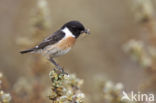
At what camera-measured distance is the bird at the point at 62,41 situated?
17.4 feet

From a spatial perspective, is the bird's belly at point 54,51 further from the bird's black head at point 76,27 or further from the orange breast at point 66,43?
the bird's black head at point 76,27

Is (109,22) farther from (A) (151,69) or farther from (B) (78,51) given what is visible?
(A) (151,69)

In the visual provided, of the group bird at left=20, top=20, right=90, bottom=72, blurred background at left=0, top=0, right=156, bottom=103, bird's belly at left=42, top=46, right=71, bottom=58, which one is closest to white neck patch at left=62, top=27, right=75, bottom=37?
bird at left=20, top=20, right=90, bottom=72

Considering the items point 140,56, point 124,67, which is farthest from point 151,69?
point 124,67

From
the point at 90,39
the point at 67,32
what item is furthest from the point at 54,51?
the point at 90,39

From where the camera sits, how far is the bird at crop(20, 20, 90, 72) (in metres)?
5.29

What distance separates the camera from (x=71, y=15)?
982cm

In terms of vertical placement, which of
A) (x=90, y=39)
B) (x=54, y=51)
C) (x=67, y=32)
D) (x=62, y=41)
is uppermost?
(x=90, y=39)

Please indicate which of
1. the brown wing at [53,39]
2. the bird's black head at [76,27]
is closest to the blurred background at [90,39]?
the brown wing at [53,39]

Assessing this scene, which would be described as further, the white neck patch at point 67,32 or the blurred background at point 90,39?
the blurred background at point 90,39

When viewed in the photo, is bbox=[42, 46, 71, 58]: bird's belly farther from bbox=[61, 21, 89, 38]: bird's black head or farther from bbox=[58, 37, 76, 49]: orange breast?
bbox=[61, 21, 89, 38]: bird's black head

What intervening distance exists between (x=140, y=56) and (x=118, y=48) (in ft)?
11.3

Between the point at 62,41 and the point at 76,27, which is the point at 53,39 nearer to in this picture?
the point at 62,41

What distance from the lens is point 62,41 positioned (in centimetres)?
534
